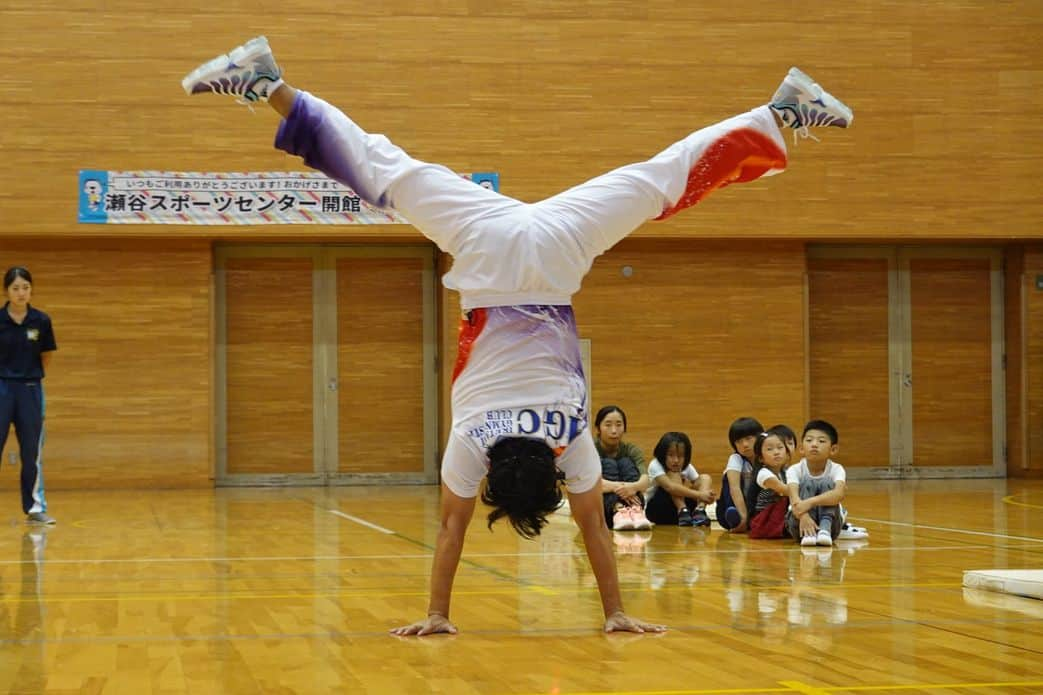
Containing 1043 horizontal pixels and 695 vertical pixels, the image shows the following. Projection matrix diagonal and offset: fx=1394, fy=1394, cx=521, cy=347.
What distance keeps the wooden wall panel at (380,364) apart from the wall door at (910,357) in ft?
14.2

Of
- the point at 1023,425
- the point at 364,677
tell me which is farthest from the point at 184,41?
the point at 364,677

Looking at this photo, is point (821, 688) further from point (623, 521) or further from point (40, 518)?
point (40, 518)

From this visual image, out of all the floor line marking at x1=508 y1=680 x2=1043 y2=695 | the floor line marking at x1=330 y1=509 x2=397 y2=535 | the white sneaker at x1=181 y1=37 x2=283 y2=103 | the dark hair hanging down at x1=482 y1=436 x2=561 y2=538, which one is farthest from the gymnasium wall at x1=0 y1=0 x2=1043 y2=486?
the floor line marking at x1=508 y1=680 x2=1043 y2=695

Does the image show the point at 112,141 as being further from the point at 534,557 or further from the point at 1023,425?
the point at 1023,425

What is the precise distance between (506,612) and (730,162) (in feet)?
6.14

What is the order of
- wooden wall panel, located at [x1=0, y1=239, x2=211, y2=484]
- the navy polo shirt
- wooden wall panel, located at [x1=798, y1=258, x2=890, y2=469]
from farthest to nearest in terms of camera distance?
wooden wall panel, located at [x1=798, y1=258, x2=890, y2=469] < wooden wall panel, located at [x1=0, y1=239, x2=211, y2=484] < the navy polo shirt

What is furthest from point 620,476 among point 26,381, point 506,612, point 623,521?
point 26,381

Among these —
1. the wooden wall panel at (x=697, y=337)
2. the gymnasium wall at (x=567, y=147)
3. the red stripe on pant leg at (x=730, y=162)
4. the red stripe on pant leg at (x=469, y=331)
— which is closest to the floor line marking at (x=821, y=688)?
the red stripe on pant leg at (x=469, y=331)

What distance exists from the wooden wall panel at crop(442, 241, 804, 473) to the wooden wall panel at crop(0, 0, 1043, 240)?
1.84 feet

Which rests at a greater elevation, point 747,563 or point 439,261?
point 439,261

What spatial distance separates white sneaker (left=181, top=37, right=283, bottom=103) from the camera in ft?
A: 15.3

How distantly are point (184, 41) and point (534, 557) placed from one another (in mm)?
8220

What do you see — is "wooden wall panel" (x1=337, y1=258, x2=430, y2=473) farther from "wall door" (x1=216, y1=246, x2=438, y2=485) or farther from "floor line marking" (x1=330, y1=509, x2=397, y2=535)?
"floor line marking" (x1=330, y1=509, x2=397, y2=535)

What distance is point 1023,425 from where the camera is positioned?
598 inches
